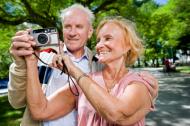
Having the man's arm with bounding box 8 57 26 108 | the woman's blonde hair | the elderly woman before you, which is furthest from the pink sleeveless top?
the man's arm with bounding box 8 57 26 108

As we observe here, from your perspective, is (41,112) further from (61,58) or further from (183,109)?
(183,109)

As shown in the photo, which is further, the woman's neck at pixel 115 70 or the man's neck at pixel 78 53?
the man's neck at pixel 78 53

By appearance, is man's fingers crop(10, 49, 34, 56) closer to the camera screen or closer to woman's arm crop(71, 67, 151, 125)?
the camera screen

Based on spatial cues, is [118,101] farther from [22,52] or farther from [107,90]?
[22,52]

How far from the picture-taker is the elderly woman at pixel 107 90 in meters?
2.29

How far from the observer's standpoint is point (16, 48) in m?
2.38

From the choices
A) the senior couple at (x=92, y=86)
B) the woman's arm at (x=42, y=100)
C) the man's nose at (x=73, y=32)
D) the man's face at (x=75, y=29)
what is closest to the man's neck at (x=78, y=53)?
the man's face at (x=75, y=29)

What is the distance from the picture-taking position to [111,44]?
8.27 ft

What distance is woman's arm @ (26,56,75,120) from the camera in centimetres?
247

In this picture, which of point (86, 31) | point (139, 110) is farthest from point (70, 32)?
point (139, 110)

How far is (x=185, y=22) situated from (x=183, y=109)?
27.0 m

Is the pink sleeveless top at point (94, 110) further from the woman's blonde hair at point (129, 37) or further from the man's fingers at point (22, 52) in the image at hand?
the man's fingers at point (22, 52)

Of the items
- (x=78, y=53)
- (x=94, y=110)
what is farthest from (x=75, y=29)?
(x=94, y=110)

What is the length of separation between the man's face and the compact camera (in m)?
0.58
